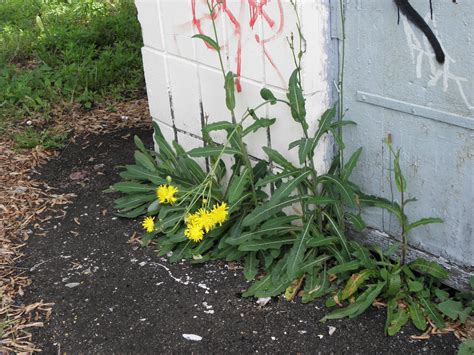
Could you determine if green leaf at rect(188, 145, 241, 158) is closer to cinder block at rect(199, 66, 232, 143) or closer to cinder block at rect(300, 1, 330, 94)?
cinder block at rect(199, 66, 232, 143)

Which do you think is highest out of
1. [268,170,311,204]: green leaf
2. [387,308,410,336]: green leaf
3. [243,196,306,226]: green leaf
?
[268,170,311,204]: green leaf

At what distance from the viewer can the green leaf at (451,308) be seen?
3146 millimetres

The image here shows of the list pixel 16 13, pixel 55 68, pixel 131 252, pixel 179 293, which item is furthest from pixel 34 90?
pixel 179 293

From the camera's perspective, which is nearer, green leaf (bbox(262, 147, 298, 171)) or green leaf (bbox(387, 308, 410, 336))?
green leaf (bbox(387, 308, 410, 336))

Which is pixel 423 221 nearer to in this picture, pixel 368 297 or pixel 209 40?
pixel 368 297

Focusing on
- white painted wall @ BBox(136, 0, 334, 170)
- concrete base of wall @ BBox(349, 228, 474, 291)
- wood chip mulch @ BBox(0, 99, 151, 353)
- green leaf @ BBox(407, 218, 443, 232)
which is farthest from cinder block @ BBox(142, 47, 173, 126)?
green leaf @ BBox(407, 218, 443, 232)

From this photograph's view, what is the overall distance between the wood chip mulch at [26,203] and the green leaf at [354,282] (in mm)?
1479

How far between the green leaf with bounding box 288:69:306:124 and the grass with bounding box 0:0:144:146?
9.32 feet

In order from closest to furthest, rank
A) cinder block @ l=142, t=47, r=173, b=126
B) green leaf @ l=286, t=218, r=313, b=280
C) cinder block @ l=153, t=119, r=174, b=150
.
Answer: green leaf @ l=286, t=218, r=313, b=280
cinder block @ l=142, t=47, r=173, b=126
cinder block @ l=153, t=119, r=174, b=150

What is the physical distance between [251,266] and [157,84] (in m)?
1.54

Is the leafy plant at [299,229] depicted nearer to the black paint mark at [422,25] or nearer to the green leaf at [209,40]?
the green leaf at [209,40]

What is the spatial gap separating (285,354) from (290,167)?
890 mm

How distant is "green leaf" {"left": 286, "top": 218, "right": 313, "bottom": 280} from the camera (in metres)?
3.40

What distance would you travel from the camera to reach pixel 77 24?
24.9 feet
